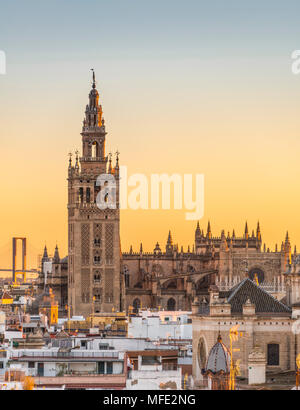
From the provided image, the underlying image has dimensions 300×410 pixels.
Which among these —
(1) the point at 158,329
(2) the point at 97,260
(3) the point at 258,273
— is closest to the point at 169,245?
(3) the point at 258,273

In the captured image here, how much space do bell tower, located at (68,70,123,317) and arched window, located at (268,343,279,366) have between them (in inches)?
2402

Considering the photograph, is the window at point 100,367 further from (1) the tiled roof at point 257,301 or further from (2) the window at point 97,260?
(2) the window at point 97,260

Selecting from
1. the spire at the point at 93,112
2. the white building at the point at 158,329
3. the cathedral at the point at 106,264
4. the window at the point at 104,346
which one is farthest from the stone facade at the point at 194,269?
the window at the point at 104,346

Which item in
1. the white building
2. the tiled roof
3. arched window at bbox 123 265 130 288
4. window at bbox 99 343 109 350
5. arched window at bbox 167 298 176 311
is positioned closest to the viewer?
the tiled roof

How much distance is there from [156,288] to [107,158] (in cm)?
1284

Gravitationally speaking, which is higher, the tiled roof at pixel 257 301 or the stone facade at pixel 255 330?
the tiled roof at pixel 257 301

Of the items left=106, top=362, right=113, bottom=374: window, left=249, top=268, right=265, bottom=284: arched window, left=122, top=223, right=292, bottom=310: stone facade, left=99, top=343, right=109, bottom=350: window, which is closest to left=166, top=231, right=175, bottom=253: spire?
left=122, top=223, right=292, bottom=310: stone facade

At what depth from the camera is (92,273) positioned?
385 ft

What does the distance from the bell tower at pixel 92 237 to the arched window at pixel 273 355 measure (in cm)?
6102

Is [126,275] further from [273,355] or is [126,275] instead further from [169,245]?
[273,355]

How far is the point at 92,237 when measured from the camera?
118 m

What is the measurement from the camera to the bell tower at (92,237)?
116875 mm

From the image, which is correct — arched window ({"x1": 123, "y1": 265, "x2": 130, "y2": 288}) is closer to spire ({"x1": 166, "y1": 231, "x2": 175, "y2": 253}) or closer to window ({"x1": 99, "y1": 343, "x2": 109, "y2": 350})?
spire ({"x1": 166, "y1": 231, "x2": 175, "y2": 253})

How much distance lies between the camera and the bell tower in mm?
116875
